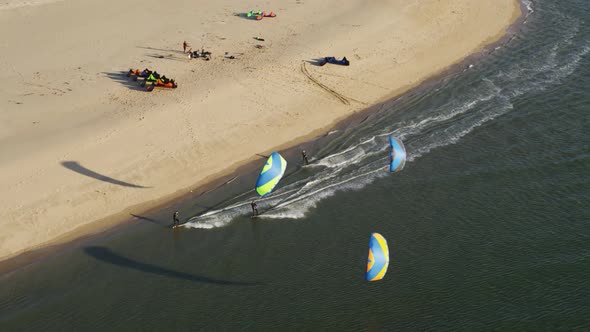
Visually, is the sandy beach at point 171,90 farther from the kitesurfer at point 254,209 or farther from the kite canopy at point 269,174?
the kite canopy at point 269,174

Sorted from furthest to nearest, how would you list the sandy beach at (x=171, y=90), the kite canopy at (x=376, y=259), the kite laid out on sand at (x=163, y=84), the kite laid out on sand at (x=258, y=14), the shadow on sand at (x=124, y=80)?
1. the kite laid out on sand at (x=258, y=14)
2. the shadow on sand at (x=124, y=80)
3. the kite laid out on sand at (x=163, y=84)
4. the sandy beach at (x=171, y=90)
5. the kite canopy at (x=376, y=259)

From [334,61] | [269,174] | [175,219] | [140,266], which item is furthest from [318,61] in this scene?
[140,266]

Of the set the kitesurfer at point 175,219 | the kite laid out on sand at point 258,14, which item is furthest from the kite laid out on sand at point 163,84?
the kite laid out on sand at point 258,14

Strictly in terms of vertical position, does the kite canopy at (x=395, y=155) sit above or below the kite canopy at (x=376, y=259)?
above

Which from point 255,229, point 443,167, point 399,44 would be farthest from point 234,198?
point 399,44

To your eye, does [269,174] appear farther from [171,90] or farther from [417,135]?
[171,90]

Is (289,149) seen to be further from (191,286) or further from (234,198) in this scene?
(191,286)
